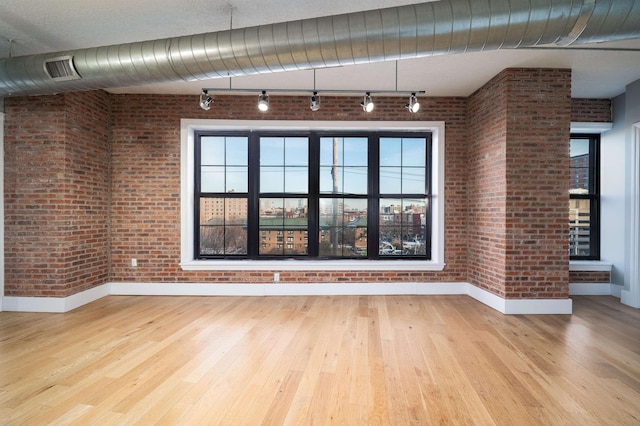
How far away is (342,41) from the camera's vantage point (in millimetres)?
2430

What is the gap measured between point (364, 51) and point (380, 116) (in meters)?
2.45

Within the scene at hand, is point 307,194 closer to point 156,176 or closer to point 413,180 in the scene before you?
point 413,180

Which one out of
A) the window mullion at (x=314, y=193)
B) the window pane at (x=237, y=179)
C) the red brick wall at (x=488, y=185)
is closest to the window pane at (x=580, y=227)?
the red brick wall at (x=488, y=185)

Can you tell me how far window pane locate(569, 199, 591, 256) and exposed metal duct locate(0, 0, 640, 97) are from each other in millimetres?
3701

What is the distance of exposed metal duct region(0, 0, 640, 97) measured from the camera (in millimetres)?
2127

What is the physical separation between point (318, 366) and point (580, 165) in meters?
5.36

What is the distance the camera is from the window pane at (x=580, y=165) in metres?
5.15

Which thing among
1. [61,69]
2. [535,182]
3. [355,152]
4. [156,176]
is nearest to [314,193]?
[355,152]

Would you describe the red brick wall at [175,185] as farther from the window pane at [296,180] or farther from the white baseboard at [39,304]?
the window pane at [296,180]

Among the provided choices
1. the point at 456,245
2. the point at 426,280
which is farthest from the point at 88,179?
the point at 456,245

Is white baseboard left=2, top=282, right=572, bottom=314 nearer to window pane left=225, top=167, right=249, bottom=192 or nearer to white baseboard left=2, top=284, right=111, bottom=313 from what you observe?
white baseboard left=2, top=284, right=111, bottom=313

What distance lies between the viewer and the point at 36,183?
13.2 ft

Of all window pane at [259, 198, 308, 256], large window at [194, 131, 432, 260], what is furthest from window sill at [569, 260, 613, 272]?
window pane at [259, 198, 308, 256]

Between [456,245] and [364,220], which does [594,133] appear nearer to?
[456,245]
